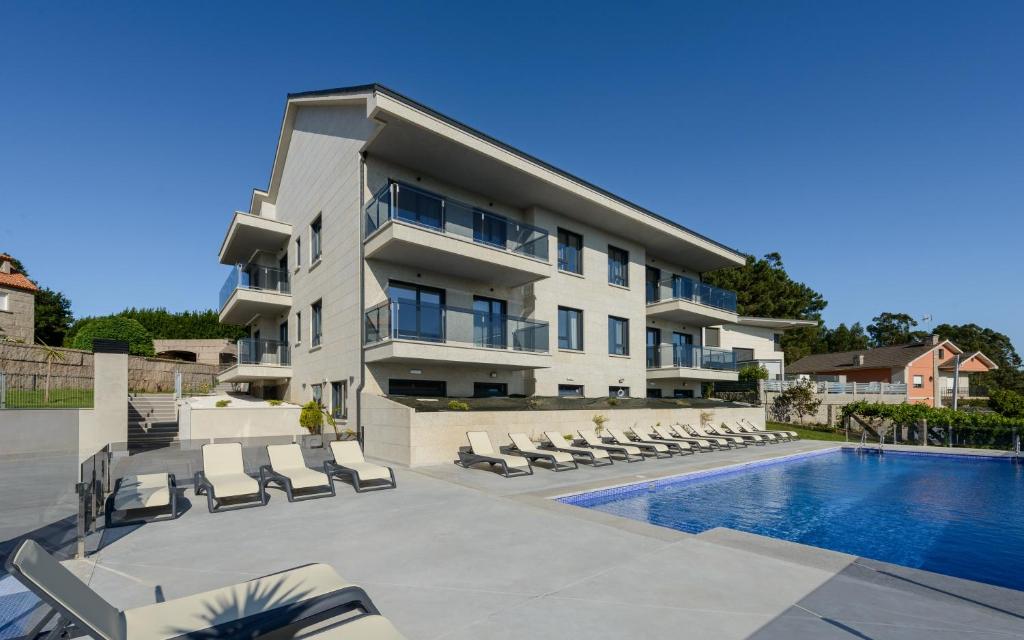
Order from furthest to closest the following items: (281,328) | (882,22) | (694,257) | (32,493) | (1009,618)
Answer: (694,257) → (281,328) → (882,22) → (32,493) → (1009,618)

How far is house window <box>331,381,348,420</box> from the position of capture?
55.4 ft

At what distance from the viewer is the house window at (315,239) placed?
1970cm

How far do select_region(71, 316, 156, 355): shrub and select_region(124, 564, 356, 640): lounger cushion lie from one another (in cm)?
3193

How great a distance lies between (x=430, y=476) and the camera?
38.3 feet

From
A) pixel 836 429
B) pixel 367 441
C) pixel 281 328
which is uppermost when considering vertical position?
pixel 281 328

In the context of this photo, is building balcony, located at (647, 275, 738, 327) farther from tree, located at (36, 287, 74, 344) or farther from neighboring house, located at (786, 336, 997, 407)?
tree, located at (36, 287, 74, 344)

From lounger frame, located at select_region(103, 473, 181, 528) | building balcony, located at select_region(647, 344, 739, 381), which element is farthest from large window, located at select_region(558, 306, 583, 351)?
lounger frame, located at select_region(103, 473, 181, 528)

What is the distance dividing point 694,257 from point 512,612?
84.8 feet

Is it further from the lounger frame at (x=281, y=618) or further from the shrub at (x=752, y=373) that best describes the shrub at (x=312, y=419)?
the shrub at (x=752, y=373)

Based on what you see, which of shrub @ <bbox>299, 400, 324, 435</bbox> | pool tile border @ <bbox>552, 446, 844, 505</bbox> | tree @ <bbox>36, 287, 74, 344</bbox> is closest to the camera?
pool tile border @ <bbox>552, 446, 844, 505</bbox>

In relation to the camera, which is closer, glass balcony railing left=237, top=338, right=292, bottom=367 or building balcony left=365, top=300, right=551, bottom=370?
building balcony left=365, top=300, right=551, bottom=370

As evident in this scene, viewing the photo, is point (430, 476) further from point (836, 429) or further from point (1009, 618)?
point (836, 429)

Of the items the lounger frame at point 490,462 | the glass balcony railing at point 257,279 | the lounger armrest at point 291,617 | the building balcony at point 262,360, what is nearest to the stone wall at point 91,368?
the building balcony at point 262,360

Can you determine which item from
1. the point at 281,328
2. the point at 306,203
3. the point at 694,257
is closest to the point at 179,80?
the point at 306,203
